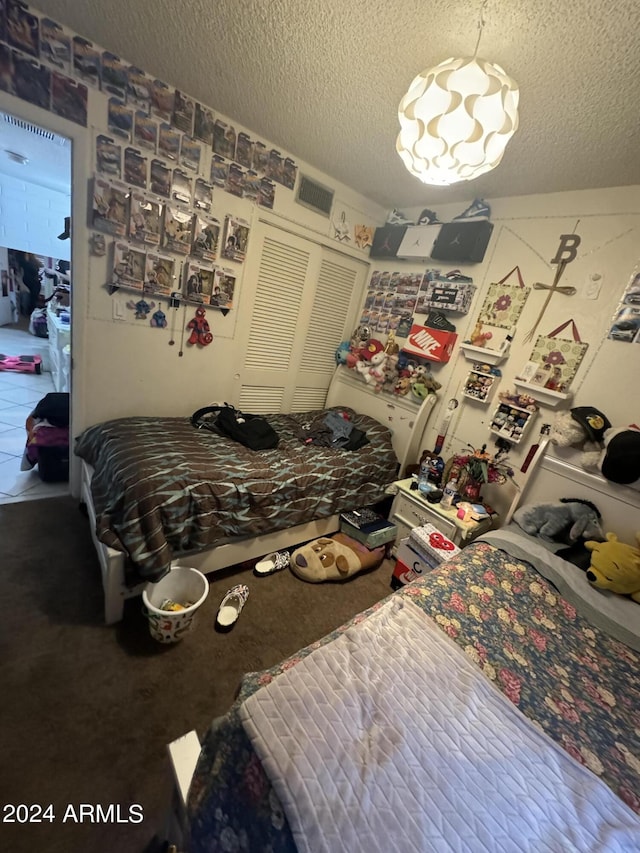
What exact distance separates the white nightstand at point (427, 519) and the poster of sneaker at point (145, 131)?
261cm

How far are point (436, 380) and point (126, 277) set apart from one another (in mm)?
2295

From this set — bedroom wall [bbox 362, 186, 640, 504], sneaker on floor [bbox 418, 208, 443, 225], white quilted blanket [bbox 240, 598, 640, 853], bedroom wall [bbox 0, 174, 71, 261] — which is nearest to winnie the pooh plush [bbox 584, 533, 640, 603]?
bedroom wall [bbox 362, 186, 640, 504]

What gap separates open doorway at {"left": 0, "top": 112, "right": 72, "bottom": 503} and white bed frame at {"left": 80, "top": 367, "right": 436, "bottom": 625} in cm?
43

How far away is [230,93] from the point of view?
5.98ft

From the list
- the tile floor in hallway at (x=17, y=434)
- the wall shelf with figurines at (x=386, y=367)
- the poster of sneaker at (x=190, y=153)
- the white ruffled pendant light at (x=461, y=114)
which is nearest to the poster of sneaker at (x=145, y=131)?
the poster of sneaker at (x=190, y=153)

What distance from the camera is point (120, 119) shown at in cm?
182

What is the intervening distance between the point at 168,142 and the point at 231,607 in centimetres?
270

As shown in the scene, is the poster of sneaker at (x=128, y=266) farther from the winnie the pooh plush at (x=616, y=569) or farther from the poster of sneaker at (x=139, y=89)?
the winnie the pooh plush at (x=616, y=569)

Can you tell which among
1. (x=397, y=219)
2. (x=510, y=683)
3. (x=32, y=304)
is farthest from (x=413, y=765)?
(x=32, y=304)

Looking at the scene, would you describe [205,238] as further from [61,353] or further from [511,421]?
[511,421]

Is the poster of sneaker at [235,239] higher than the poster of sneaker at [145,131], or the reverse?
the poster of sneaker at [145,131]

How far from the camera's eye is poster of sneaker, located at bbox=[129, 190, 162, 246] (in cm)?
197

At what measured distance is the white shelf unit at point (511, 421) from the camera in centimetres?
216

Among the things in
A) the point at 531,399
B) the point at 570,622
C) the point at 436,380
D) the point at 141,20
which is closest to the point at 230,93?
the point at 141,20
